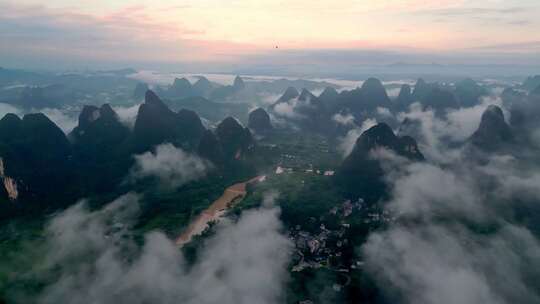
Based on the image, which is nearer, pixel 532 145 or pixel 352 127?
pixel 532 145

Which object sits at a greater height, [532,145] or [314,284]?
[532,145]

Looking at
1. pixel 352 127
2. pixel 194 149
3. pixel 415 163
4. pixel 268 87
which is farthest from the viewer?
pixel 268 87

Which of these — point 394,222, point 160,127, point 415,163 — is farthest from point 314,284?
point 160,127

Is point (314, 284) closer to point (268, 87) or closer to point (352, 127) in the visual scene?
point (352, 127)

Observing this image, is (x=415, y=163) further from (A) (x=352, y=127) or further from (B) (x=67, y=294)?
(B) (x=67, y=294)

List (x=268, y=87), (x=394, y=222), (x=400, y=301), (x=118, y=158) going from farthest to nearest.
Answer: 1. (x=268, y=87)
2. (x=118, y=158)
3. (x=394, y=222)
4. (x=400, y=301)

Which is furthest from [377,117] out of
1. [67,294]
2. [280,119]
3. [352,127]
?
[67,294]
